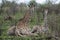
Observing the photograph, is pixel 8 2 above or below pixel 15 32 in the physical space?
above

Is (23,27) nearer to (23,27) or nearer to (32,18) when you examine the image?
(23,27)

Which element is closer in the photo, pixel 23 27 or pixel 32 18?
pixel 23 27

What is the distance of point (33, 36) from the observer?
4.73 meters

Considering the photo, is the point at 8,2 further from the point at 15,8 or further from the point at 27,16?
the point at 27,16

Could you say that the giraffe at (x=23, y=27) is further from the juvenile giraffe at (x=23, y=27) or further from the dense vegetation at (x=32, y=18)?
the dense vegetation at (x=32, y=18)

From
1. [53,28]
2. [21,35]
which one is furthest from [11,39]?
[53,28]

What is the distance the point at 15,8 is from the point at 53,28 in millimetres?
4017

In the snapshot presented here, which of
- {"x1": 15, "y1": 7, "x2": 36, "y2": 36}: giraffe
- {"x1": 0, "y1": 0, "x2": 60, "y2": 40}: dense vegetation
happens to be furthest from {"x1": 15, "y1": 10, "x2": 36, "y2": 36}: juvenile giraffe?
{"x1": 0, "y1": 0, "x2": 60, "y2": 40}: dense vegetation

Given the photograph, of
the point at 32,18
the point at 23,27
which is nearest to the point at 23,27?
the point at 23,27

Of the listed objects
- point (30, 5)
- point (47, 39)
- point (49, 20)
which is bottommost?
point (47, 39)

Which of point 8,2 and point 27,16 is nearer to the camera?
point 27,16

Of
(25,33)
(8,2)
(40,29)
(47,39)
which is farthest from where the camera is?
(8,2)

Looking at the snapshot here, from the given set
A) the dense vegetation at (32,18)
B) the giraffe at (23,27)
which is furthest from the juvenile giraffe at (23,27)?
the dense vegetation at (32,18)

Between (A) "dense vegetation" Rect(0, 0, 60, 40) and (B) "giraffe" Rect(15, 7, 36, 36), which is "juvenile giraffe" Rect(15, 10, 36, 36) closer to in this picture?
(B) "giraffe" Rect(15, 7, 36, 36)
